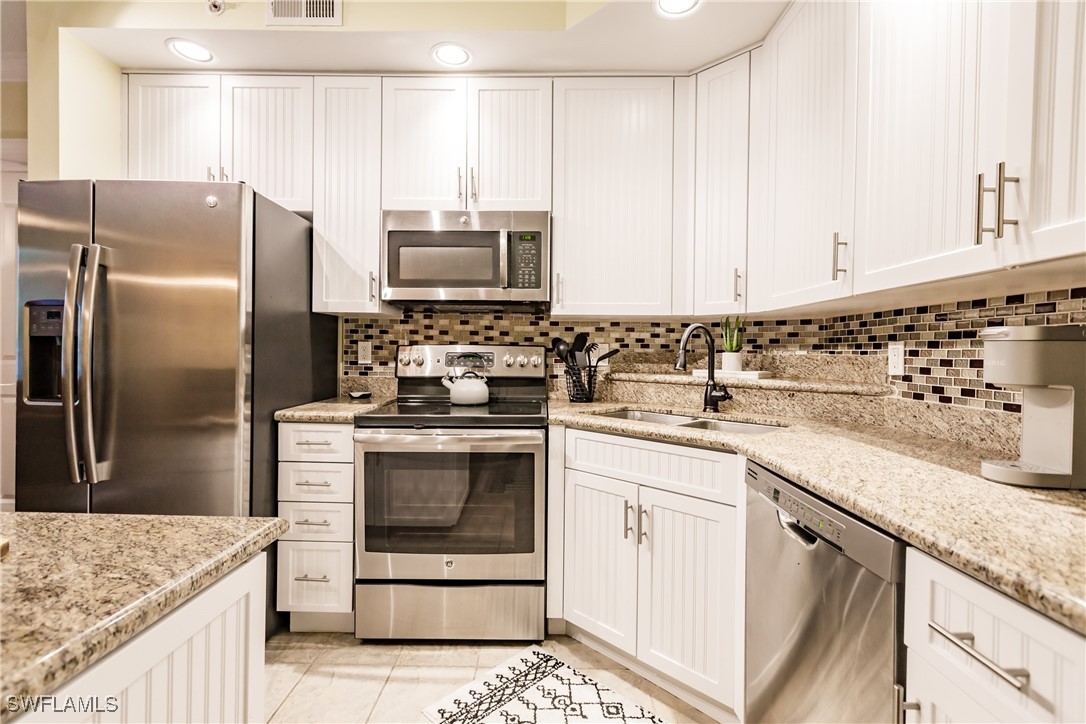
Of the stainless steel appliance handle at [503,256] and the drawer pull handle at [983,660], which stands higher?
the stainless steel appliance handle at [503,256]

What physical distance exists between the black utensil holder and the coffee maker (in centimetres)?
161

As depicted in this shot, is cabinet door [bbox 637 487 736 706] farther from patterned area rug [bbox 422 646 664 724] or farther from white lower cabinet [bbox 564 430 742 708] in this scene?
patterned area rug [bbox 422 646 664 724]

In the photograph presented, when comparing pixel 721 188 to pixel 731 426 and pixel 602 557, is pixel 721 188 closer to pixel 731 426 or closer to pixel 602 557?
pixel 731 426

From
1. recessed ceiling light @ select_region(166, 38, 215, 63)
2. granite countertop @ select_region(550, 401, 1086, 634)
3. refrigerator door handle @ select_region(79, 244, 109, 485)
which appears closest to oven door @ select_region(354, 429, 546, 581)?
granite countertop @ select_region(550, 401, 1086, 634)

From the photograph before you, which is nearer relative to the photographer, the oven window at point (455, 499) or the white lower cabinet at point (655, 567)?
the white lower cabinet at point (655, 567)

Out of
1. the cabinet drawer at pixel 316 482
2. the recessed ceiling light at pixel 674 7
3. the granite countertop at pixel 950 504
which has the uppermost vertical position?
the recessed ceiling light at pixel 674 7

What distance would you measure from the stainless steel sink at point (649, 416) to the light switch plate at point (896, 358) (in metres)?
0.71

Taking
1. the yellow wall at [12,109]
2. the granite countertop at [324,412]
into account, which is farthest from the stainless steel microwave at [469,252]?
the yellow wall at [12,109]

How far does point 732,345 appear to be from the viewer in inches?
90.2

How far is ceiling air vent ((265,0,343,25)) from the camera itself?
2.01 metres

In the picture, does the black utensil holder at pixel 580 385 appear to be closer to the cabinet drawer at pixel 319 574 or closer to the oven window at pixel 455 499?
the oven window at pixel 455 499

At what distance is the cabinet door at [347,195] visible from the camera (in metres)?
2.31

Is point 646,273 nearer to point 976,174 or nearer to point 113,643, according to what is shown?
point 976,174

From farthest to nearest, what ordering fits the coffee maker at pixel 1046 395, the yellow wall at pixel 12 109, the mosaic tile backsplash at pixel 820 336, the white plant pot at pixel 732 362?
the yellow wall at pixel 12 109, the white plant pot at pixel 732 362, the mosaic tile backsplash at pixel 820 336, the coffee maker at pixel 1046 395
